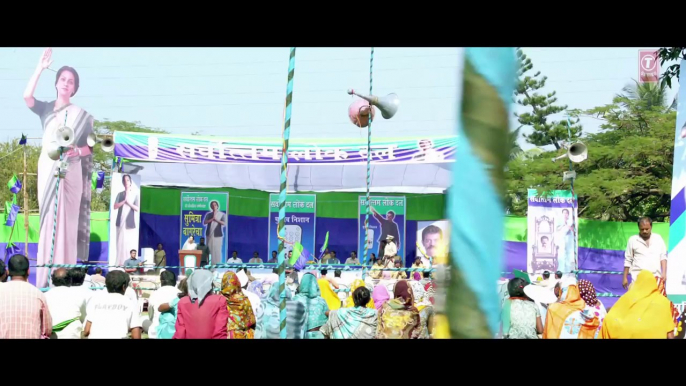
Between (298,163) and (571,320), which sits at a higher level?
(298,163)

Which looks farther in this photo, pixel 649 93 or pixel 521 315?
pixel 649 93

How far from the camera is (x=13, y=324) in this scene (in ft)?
16.1

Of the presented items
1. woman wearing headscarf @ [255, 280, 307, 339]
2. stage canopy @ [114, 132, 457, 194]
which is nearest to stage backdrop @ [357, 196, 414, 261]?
stage canopy @ [114, 132, 457, 194]

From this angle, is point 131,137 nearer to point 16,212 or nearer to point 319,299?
point 16,212

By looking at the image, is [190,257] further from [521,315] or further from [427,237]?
[521,315]

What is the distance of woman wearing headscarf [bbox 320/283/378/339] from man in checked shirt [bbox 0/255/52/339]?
7.46ft

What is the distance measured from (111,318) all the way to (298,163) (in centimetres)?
1584

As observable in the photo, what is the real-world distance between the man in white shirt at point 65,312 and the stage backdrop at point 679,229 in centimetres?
571

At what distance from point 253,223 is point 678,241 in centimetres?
1537

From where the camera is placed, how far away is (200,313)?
5594 millimetres

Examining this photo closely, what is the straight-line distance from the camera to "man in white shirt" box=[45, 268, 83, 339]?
237 inches

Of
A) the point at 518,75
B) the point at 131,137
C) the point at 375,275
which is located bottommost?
the point at 375,275

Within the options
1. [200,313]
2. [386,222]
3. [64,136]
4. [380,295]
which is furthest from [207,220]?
[200,313]
